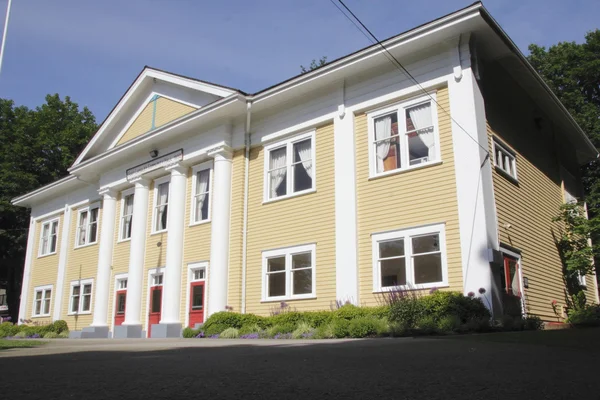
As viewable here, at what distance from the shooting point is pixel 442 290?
14.3 m

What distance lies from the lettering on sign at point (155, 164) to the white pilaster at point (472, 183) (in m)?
11.4

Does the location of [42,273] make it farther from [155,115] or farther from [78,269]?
[155,115]

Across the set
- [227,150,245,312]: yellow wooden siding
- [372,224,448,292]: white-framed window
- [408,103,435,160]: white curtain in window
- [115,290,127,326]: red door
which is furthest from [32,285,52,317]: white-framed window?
[408,103,435,160]: white curtain in window

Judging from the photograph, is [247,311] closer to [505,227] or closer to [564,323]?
[505,227]

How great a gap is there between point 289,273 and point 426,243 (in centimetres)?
496

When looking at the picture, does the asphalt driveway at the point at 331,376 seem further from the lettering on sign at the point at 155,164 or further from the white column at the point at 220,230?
the lettering on sign at the point at 155,164

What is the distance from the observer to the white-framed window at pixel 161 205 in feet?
75.2

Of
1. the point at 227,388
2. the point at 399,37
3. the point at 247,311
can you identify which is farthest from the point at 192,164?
the point at 227,388

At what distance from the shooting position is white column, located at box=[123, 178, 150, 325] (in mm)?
22344

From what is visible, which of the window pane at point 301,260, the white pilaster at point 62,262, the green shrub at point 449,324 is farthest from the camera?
the white pilaster at point 62,262

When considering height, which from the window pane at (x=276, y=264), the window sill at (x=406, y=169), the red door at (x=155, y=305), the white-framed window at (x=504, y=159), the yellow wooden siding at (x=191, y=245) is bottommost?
the red door at (x=155, y=305)

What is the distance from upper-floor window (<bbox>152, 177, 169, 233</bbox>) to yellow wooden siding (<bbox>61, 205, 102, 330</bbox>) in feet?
17.0

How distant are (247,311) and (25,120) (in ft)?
96.5

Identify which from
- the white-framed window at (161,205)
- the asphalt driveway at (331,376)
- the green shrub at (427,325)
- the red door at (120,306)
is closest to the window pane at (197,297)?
the white-framed window at (161,205)
